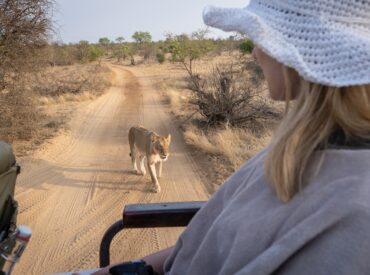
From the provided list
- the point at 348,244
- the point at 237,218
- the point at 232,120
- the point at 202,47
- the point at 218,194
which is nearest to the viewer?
the point at 348,244

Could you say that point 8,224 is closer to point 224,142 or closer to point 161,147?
point 161,147

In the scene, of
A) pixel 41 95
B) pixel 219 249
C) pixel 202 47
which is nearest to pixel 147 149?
pixel 219 249

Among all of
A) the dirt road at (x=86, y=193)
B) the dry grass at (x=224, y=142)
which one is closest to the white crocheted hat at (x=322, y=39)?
the dirt road at (x=86, y=193)

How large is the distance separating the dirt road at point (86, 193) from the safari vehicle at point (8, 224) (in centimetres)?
202

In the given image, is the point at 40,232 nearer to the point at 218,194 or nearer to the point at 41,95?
the point at 218,194

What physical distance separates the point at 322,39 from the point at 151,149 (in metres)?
5.08

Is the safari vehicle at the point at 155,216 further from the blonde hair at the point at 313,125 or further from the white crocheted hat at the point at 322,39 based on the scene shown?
the white crocheted hat at the point at 322,39

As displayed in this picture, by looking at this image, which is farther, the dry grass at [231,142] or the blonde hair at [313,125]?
the dry grass at [231,142]

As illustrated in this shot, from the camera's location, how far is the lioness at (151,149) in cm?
583

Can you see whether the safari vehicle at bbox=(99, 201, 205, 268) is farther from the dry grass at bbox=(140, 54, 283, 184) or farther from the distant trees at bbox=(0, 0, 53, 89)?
the distant trees at bbox=(0, 0, 53, 89)

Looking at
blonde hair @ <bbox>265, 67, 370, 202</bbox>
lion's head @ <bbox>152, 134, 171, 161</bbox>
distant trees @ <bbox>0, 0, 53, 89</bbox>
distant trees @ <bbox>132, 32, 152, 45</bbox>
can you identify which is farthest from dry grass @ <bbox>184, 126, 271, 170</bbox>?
distant trees @ <bbox>132, 32, 152, 45</bbox>

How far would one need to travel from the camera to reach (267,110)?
931cm

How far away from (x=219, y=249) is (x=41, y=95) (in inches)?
583

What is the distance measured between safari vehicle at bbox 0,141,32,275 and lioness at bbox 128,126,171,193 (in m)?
3.69
